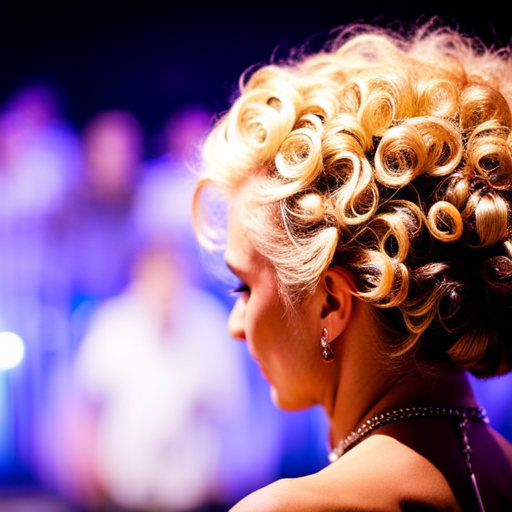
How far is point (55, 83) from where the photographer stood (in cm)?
199

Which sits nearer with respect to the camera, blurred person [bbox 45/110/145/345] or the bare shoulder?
the bare shoulder

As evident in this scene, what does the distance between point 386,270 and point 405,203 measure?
4.0 inches

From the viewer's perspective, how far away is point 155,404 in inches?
83.8

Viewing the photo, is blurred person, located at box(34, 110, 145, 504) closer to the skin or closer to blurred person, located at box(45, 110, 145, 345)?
blurred person, located at box(45, 110, 145, 345)

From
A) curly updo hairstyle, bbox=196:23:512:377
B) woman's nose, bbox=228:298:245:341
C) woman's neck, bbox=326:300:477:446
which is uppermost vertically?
curly updo hairstyle, bbox=196:23:512:377

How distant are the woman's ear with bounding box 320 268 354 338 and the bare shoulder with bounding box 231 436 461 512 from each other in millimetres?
173

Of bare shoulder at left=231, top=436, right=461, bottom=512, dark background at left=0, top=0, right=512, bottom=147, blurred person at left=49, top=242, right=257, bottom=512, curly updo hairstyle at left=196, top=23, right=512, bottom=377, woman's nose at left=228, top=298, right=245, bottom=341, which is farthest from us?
blurred person at left=49, top=242, right=257, bottom=512

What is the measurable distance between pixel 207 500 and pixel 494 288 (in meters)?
1.76

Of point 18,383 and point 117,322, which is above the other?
point 117,322

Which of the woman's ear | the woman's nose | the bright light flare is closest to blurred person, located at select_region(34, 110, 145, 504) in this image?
the bright light flare

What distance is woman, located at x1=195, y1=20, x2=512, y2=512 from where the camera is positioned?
2.47 ft

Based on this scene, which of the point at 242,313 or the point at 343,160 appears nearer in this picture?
the point at 343,160

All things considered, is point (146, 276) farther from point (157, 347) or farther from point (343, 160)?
point (343, 160)

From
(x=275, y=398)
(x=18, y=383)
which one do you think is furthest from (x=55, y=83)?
(x=275, y=398)
